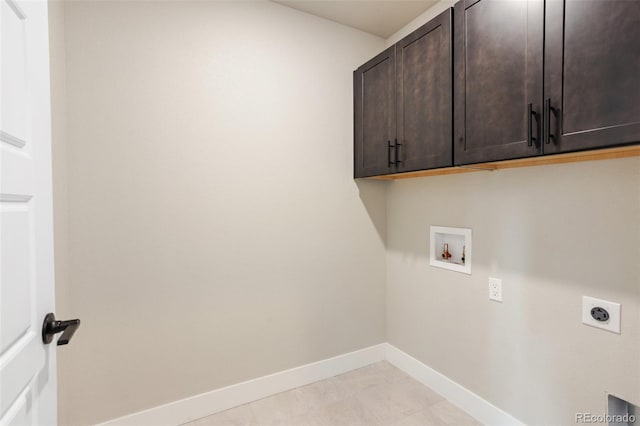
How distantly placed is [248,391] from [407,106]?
218 cm

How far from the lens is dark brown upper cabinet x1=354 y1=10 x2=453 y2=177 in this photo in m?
1.68

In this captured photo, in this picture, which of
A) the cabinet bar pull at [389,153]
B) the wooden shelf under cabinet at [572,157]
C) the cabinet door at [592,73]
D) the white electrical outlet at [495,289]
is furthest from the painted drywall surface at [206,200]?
the cabinet door at [592,73]

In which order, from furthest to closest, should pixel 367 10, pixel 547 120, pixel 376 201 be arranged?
pixel 376 201 < pixel 367 10 < pixel 547 120

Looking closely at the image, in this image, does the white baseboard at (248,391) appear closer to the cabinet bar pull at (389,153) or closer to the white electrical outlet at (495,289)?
the white electrical outlet at (495,289)

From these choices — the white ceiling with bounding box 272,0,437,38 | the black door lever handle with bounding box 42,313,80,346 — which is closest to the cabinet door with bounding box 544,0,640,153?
the white ceiling with bounding box 272,0,437,38

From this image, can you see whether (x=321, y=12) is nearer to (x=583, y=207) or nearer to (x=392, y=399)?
(x=583, y=207)

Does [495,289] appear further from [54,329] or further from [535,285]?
[54,329]

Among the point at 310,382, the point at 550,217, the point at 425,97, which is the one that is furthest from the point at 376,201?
the point at 310,382

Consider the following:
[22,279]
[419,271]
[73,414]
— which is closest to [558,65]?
[419,271]

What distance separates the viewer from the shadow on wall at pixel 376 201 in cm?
252

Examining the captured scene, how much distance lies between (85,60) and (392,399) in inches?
109

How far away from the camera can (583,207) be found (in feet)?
4.65

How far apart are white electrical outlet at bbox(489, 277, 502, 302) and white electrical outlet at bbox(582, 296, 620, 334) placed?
0.40m

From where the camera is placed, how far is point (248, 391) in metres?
2.06
